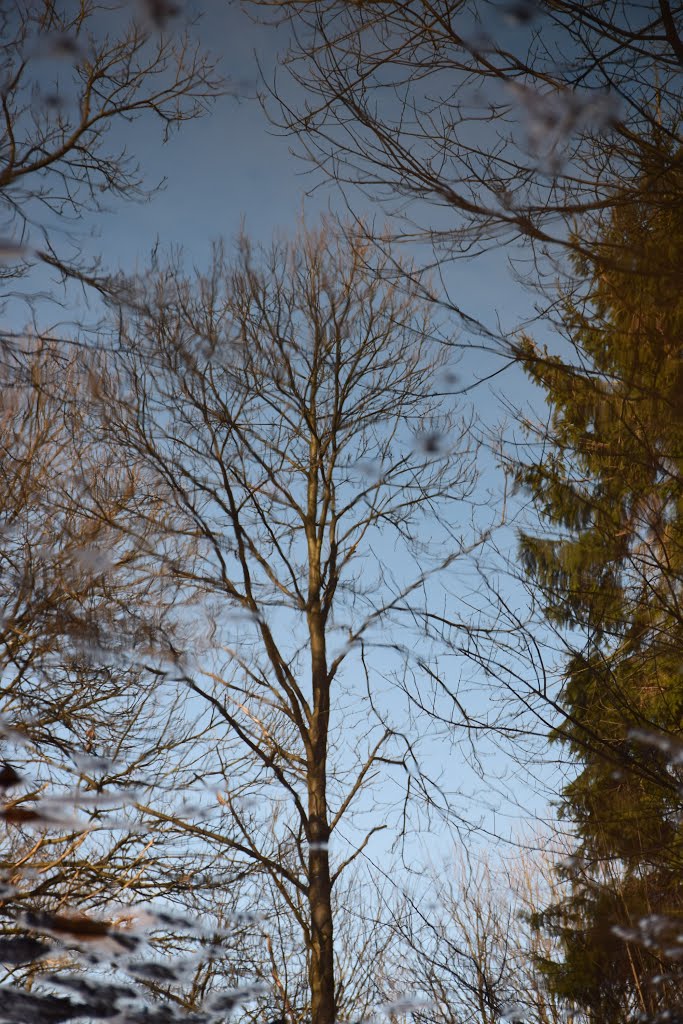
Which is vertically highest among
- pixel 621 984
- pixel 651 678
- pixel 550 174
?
pixel 550 174

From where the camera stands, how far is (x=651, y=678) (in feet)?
15.9

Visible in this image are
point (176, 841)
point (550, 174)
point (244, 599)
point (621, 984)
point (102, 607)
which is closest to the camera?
point (550, 174)

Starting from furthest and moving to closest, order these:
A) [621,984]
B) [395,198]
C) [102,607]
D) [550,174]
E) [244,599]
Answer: [621,984] < [244,599] < [102,607] < [395,198] < [550,174]

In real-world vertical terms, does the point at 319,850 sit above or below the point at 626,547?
below

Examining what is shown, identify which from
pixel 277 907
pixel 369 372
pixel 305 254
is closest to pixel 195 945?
pixel 277 907

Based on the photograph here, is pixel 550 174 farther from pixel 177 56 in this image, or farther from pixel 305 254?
pixel 305 254

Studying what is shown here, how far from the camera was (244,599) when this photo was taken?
5992 millimetres

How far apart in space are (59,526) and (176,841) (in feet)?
10.5

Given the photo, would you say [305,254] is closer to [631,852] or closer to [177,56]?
[177,56]

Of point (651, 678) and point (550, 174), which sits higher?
point (550, 174)

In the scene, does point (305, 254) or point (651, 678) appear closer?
point (651, 678)

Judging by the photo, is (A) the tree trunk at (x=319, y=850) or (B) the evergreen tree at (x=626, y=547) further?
(A) the tree trunk at (x=319, y=850)

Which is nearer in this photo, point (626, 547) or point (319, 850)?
point (626, 547)

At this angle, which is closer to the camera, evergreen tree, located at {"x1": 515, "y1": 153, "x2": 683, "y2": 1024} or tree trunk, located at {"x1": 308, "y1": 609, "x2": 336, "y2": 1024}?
evergreen tree, located at {"x1": 515, "y1": 153, "x2": 683, "y2": 1024}
